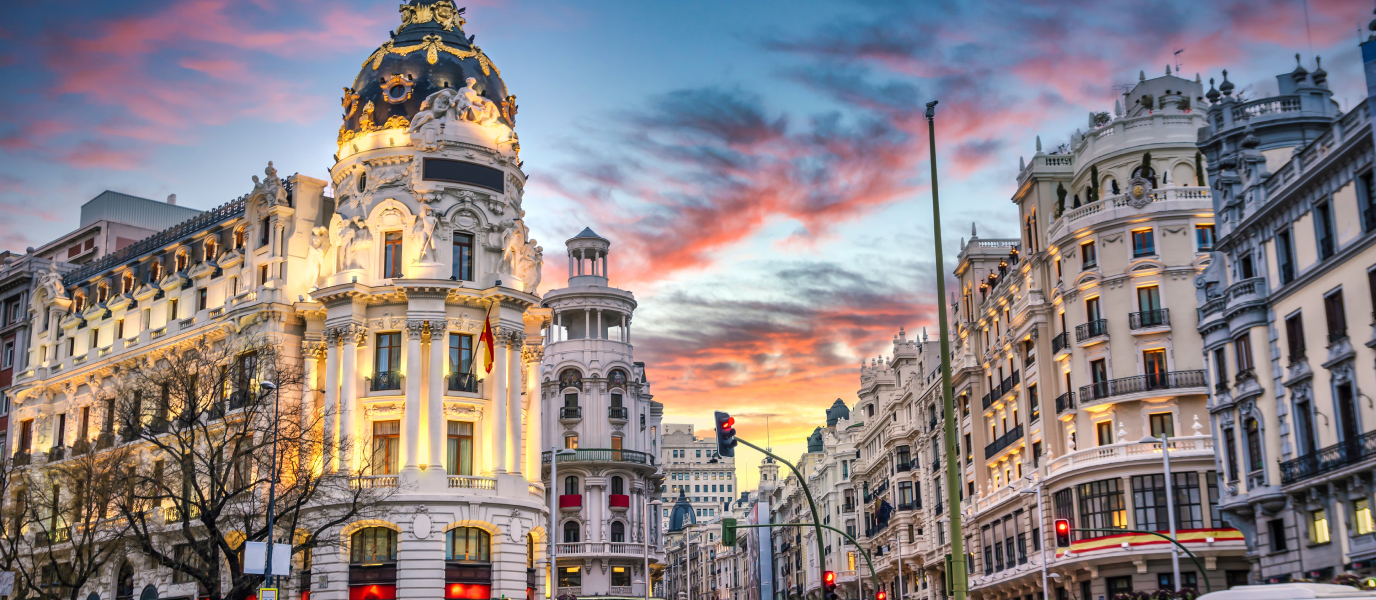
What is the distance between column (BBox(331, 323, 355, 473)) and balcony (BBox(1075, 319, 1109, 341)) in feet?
122

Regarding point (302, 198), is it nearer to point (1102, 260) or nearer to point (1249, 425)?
point (1102, 260)

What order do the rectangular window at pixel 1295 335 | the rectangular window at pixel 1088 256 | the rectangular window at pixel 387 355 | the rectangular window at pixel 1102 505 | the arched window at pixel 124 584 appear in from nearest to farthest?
the rectangular window at pixel 1295 335, the rectangular window at pixel 1102 505, the rectangular window at pixel 1088 256, the rectangular window at pixel 387 355, the arched window at pixel 124 584

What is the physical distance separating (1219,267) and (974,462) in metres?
35.2

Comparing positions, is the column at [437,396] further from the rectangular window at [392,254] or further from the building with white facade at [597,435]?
the building with white facade at [597,435]

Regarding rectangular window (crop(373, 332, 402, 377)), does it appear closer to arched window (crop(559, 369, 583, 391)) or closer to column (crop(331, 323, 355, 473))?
column (crop(331, 323, 355, 473))

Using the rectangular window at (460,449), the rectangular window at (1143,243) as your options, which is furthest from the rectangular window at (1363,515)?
the rectangular window at (460,449)

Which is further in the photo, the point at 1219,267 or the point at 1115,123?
the point at 1115,123

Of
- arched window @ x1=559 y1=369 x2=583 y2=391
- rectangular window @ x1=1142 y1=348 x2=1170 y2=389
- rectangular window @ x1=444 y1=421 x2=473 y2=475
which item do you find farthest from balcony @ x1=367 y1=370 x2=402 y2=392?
Result: rectangular window @ x1=1142 y1=348 x2=1170 y2=389

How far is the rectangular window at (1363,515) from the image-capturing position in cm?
4078

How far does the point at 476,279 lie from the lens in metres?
71.7

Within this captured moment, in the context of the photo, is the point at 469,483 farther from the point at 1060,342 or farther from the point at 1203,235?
the point at 1203,235

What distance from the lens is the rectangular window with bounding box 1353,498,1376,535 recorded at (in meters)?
40.8

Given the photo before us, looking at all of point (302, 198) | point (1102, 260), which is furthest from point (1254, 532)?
point (302, 198)

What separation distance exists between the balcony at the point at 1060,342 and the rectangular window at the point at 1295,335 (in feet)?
70.5
